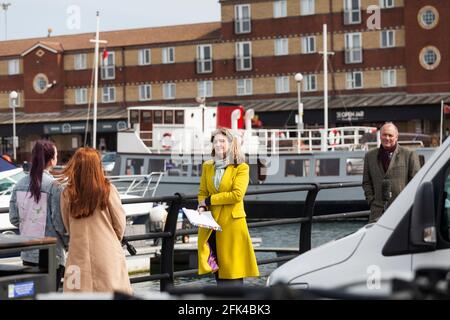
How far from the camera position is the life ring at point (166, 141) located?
42719 millimetres

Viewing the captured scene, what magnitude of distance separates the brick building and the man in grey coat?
2122 inches

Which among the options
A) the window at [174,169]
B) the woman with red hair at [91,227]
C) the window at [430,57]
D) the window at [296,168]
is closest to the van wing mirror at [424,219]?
the woman with red hair at [91,227]

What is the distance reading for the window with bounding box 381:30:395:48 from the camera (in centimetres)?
6638

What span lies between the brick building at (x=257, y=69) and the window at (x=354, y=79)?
7 cm

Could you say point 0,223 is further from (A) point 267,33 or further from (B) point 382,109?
→ (A) point 267,33

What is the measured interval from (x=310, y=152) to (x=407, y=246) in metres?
34.7

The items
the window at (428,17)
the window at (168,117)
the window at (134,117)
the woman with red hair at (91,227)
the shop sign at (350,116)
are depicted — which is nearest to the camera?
the woman with red hair at (91,227)

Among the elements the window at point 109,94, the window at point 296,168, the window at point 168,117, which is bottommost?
the window at point 296,168

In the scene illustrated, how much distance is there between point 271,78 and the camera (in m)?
70.2

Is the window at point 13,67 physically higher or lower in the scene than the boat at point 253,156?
higher

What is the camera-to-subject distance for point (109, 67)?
76688 mm

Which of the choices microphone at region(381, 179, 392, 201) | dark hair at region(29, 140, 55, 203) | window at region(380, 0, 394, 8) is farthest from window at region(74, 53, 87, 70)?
dark hair at region(29, 140, 55, 203)

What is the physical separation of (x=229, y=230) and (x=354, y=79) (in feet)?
196

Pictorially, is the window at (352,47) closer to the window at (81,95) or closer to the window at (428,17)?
the window at (428,17)
